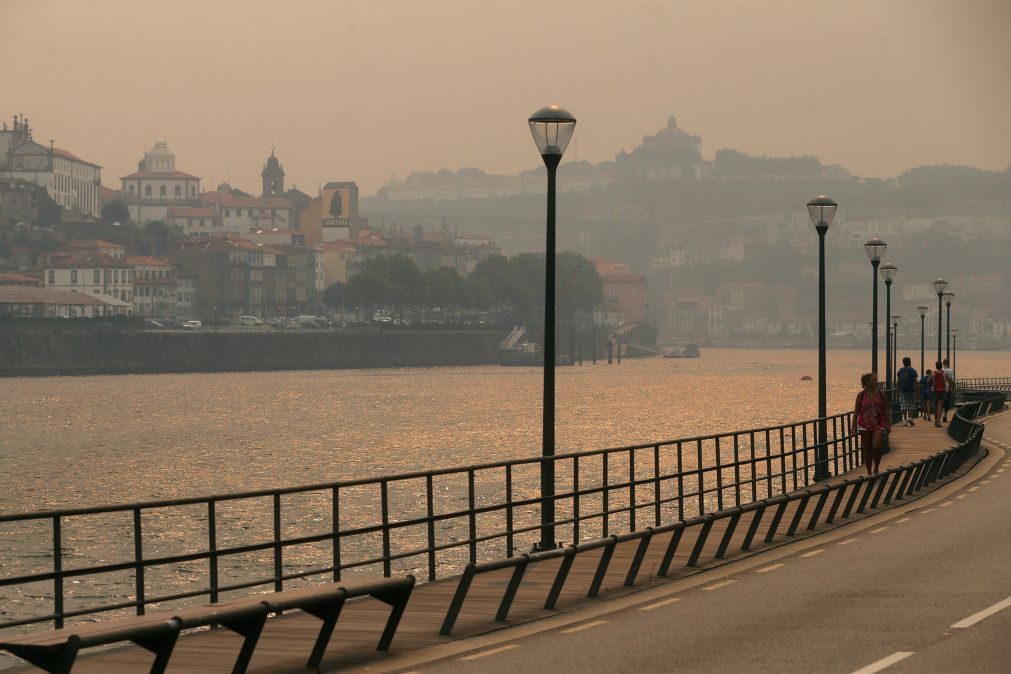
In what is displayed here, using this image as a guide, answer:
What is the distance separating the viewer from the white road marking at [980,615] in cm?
1363

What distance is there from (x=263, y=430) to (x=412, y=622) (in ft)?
282

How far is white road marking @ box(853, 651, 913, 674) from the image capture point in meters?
11.6

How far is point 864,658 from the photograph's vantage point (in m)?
12.1

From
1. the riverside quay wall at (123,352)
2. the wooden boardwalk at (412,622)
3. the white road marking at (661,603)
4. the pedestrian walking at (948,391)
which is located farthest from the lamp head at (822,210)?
the riverside quay wall at (123,352)

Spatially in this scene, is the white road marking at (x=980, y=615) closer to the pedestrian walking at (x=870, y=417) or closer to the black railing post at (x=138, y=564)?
the black railing post at (x=138, y=564)

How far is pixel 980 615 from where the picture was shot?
46.5ft

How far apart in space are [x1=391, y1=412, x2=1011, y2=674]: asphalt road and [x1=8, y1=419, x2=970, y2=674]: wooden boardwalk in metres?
0.47

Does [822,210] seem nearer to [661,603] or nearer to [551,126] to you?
[551,126]

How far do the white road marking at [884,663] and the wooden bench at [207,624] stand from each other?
335 centimetres

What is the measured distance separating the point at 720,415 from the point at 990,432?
6451 centimetres

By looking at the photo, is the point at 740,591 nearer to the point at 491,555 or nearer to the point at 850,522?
the point at 850,522

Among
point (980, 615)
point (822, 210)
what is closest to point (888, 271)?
point (822, 210)

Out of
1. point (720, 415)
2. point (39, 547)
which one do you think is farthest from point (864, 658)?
point (720, 415)

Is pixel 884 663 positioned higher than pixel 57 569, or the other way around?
pixel 57 569
